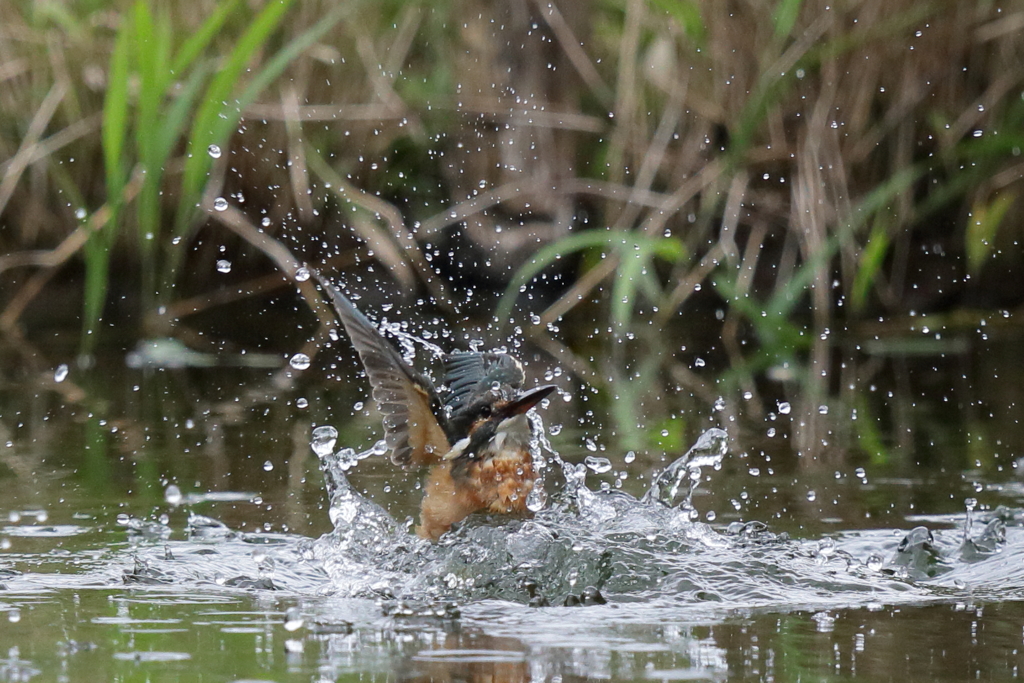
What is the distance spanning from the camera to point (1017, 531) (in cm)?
378

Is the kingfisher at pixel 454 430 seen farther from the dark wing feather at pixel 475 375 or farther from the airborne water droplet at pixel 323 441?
the airborne water droplet at pixel 323 441

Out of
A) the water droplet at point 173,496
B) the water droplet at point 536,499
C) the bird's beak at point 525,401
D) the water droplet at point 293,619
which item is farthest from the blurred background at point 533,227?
the water droplet at point 293,619

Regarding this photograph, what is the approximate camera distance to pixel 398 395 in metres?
4.02

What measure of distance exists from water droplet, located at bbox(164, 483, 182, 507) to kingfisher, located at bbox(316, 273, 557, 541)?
61 centimetres

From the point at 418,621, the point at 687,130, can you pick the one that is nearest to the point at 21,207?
the point at 687,130

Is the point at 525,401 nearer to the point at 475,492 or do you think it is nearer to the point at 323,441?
the point at 475,492

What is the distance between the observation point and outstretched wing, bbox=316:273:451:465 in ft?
12.8

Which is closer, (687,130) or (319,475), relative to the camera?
(319,475)

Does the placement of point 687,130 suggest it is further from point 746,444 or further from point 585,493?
point 585,493

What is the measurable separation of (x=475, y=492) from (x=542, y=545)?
0.48m

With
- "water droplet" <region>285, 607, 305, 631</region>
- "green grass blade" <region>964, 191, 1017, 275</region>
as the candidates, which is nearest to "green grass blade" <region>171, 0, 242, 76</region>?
"water droplet" <region>285, 607, 305, 631</region>

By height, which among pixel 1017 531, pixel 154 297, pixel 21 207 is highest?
pixel 21 207

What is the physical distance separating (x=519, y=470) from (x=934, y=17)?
181 inches

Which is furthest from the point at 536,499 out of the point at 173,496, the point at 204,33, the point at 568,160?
the point at 568,160
